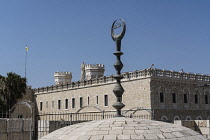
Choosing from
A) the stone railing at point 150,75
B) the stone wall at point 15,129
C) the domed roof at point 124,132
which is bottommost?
the stone wall at point 15,129

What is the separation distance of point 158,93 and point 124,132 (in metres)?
22.7

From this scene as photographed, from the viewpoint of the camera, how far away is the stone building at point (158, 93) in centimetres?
2753

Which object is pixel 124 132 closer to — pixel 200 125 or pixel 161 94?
pixel 200 125

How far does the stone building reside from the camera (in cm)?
2753

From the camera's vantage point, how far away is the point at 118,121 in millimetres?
6301

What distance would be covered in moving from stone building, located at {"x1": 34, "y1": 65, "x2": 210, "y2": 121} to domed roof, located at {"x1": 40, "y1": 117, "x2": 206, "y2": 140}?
18650 millimetres

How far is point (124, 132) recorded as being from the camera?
18.5ft

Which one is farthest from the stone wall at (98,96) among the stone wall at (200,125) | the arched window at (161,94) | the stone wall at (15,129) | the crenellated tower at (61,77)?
the stone wall at (200,125)

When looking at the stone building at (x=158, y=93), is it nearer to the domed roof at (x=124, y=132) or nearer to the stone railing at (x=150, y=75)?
the stone railing at (x=150, y=75)

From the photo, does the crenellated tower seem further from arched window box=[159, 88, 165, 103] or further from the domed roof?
the domed roof

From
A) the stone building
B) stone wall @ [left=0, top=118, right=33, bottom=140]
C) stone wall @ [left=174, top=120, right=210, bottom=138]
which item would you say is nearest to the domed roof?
stone wall @ [left=0, top=118, right=33, bottom=140]

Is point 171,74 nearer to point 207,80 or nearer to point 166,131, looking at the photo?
point 207,80

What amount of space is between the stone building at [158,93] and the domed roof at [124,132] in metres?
18.6

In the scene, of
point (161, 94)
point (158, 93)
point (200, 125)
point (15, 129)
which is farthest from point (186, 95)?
point (15, 129)
